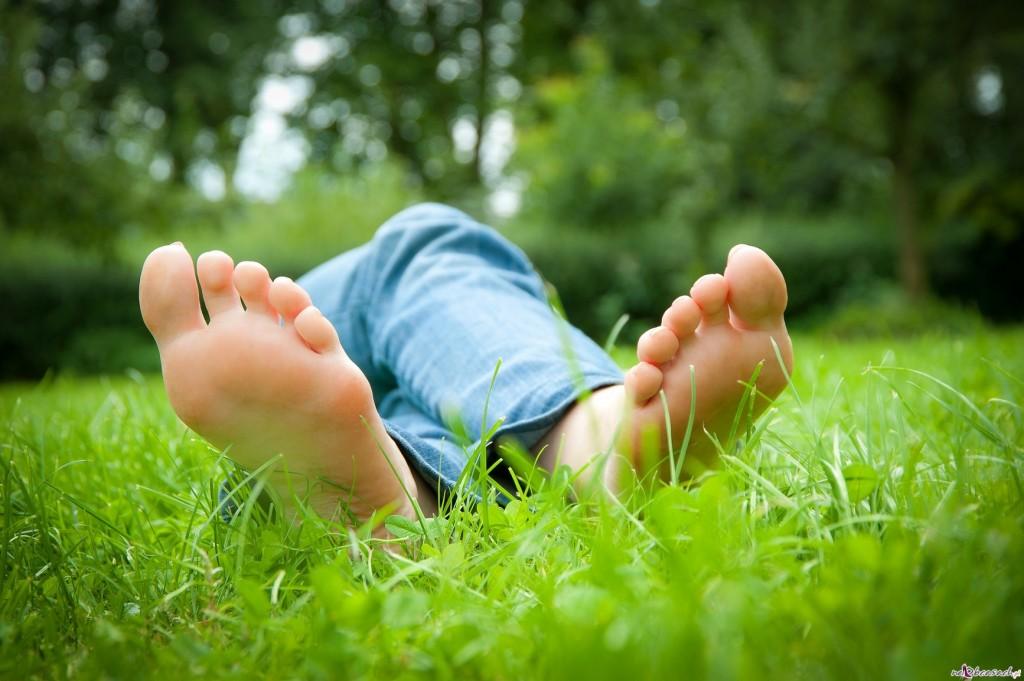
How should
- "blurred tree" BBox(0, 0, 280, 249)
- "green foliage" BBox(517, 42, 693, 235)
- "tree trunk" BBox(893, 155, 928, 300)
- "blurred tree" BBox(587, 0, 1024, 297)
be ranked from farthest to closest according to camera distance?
"blurred tree" BBox(0, 0, 280, 249) < "green foliage" BBox(517, 42, 693, 235) < "tree trunk" BBox(893, 155, 928, 300) < "blurred tree" BBox(587, 0, 1024, 297)

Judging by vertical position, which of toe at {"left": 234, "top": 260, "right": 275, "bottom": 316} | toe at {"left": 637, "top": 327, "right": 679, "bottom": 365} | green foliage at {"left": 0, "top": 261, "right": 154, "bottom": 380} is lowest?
green foliage at {"left": 0, "top": 261, "right": 154, "bottom": 380}

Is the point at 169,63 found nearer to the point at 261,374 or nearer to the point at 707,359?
the point at 261,374

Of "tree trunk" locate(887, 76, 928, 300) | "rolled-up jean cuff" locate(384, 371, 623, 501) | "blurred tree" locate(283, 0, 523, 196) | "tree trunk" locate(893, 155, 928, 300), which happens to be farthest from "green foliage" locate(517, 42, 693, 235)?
"rolled-up jean cuff" locate(384, 371, 623, 501)

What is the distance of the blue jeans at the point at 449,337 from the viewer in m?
0.93

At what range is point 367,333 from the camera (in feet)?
4.02

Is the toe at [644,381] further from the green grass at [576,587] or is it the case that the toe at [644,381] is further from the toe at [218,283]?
the toe at [218,283]

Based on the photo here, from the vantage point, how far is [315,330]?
0.75m

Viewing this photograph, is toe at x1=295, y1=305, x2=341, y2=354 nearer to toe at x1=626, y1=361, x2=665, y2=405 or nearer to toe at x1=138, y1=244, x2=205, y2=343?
toe at x1=138, y1=244, x2=205, y2=343

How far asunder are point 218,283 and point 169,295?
0.05 meters

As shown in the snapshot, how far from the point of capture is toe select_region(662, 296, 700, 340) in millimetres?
777

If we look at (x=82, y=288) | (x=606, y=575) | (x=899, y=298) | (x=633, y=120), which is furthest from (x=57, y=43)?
(x=606, y=575)

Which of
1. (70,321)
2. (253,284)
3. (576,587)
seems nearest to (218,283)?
(253,284)

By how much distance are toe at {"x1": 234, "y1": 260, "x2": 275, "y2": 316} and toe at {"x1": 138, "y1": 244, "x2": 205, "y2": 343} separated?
1.7 inches

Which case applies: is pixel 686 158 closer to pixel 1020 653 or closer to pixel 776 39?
pixel 776 39
